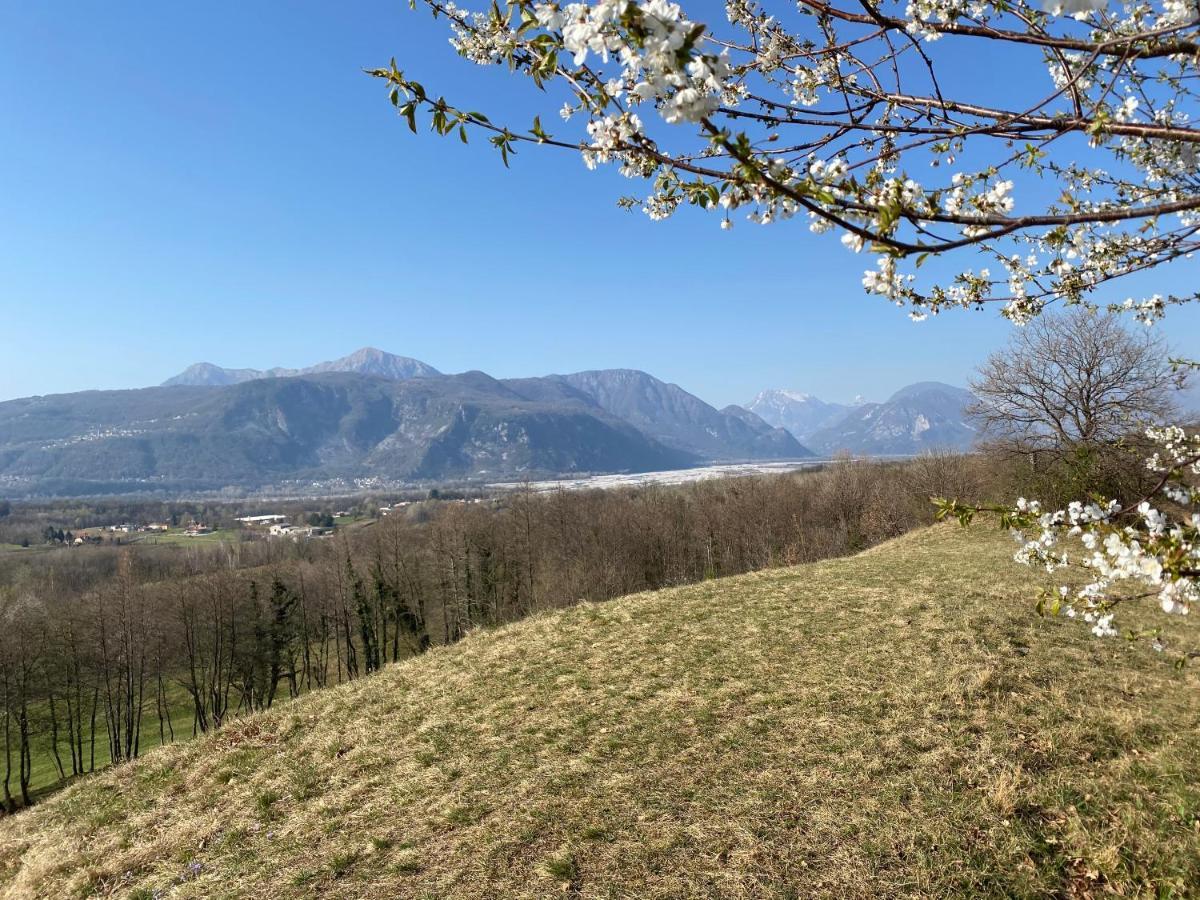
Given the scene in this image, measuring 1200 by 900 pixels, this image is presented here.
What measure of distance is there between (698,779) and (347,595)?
4142 centimetres

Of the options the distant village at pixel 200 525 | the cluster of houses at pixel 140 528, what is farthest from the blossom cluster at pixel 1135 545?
the cluster of houses at pixel 140 528

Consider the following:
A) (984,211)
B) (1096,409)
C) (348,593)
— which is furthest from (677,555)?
(984,211)

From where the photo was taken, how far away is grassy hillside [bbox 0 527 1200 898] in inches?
171

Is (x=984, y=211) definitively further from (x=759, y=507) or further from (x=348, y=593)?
(x=759, y=507)

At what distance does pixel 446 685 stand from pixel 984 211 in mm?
9144

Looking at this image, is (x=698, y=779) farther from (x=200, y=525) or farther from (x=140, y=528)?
(x=140, y=528)

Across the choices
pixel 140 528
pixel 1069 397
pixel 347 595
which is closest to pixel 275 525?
pixel 140 528

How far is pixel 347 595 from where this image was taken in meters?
41.8

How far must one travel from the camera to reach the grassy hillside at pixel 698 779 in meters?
4.34

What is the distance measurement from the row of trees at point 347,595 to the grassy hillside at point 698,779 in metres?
29.3

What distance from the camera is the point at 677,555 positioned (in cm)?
4856

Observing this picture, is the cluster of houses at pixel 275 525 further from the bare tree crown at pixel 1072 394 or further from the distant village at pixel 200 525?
the bare tree crown at pixel 1072 394

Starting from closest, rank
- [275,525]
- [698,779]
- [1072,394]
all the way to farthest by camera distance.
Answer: [698,779] → [1072,394] → [275,525]

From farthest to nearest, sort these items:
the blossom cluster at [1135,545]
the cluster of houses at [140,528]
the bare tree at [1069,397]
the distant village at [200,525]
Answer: the cluster of houses at [140,528]
the distant village at [200,525]
the bare tree at [1069,397]
the blossom cluster at [1135,545]
